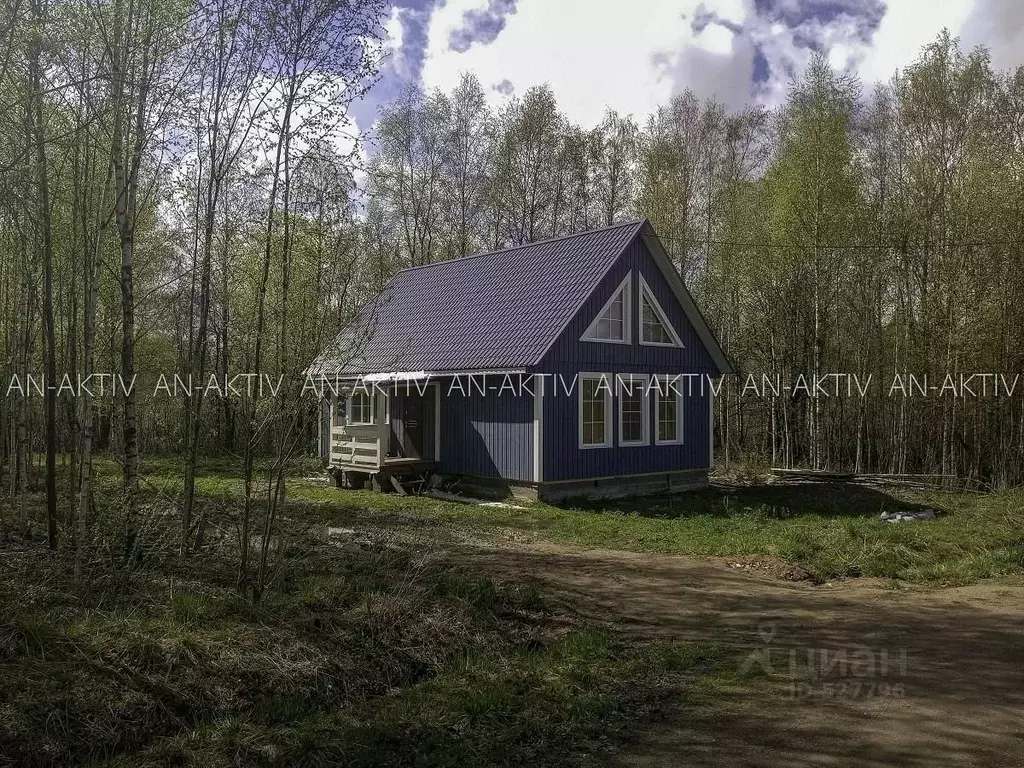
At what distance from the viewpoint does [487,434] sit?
15094 millimetres

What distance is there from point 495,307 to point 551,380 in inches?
114

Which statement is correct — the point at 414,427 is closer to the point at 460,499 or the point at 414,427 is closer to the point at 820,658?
the point at 460,499

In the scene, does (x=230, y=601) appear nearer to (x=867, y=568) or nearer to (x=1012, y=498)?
(x=867, y=568)

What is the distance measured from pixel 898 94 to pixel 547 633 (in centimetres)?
1858

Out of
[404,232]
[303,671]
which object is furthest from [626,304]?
[404,232]

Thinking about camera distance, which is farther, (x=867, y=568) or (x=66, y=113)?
(x=867, y=568)

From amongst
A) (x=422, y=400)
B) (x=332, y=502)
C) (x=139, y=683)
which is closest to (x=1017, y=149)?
(x=422, y=400)

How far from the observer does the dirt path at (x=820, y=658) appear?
3969mm

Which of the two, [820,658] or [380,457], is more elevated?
[380,457]

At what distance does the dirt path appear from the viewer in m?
3.97

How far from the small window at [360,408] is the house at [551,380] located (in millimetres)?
A: 51

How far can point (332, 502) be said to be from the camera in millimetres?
13750

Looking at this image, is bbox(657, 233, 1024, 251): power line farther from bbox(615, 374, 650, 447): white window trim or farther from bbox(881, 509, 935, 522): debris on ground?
bbox(881, 509, 935, 522): debris on ground

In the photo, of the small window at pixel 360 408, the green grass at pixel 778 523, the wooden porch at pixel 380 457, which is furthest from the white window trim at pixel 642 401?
the small window at pixel 360 408
